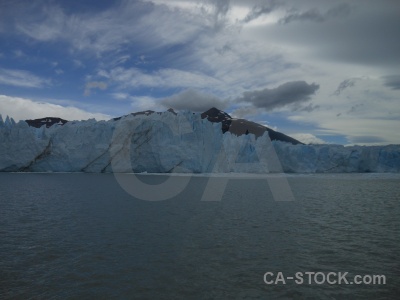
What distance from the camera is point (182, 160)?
5222 centimetres

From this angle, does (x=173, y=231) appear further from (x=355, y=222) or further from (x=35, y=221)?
(x=355, y=222)

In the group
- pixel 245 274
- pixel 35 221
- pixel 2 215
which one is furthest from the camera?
pixel 2 215

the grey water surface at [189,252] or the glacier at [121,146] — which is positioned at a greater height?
the glacier at [121,146]

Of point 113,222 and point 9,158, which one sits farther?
point 9,158

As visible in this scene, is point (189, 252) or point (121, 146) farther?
point (121, 146)

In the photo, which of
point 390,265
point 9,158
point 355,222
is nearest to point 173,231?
point 390,265

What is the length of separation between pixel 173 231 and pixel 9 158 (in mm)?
50520

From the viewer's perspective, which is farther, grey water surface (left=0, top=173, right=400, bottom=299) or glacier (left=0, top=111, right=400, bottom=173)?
glacier (left=0, top=111, right=400, bottom=173)

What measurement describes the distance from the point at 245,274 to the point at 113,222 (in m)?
8.59

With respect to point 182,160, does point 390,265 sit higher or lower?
lower

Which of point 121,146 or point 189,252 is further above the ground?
point 121,146

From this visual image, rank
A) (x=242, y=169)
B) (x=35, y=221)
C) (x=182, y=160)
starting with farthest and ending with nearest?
(x=242, y=169)
(x=182, y=160)
(x=35, y=221)

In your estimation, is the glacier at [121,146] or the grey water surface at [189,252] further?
the glacier at [121,146]

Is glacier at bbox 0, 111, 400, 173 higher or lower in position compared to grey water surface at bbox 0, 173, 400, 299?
higher
